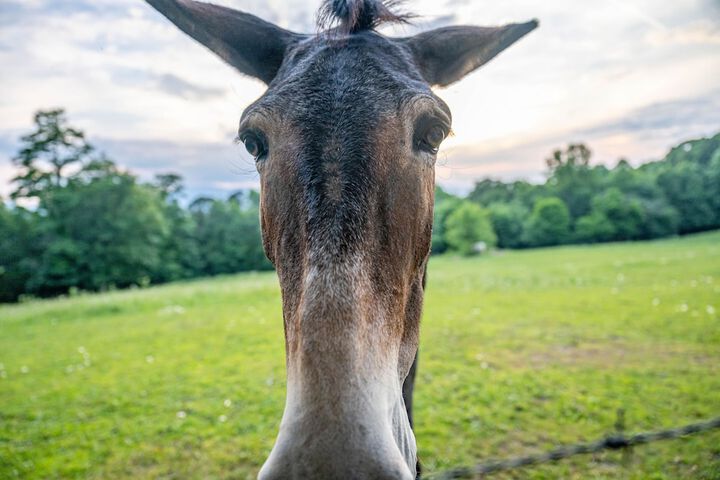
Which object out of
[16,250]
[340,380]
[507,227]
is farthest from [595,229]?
[16,250]

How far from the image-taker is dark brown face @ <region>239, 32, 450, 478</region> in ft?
4.64

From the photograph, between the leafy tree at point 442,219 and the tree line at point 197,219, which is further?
the leafy tree at point 442,219

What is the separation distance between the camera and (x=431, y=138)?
2.24 m

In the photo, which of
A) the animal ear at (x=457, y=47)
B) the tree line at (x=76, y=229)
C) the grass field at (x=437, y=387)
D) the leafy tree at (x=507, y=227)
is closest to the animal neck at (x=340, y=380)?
the animal ear at (x=457, y=47)

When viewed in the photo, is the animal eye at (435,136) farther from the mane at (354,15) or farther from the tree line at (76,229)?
the tree line at (76,229)

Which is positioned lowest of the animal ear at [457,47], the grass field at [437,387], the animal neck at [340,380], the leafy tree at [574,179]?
the grass field at [437,387]

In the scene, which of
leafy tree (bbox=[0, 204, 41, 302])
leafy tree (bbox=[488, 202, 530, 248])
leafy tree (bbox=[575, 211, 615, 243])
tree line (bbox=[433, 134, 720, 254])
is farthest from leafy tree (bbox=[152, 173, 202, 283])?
leafy tree (bbox=[575, 211, 615, 243])

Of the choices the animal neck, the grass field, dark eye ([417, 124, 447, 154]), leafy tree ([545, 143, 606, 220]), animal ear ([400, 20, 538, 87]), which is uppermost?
leafy tree ([545, 143, 606, 220])

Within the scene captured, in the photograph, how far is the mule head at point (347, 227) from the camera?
1381mm

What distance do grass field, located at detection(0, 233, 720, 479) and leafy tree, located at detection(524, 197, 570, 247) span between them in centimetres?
5392

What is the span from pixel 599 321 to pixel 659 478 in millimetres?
8980

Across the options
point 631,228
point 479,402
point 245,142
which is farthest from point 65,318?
point 631,228

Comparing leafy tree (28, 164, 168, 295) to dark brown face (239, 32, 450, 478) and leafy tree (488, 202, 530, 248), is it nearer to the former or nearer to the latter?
dark brown face (239, 32, 450, 478)

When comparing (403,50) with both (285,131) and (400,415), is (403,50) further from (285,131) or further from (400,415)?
(400,415)
